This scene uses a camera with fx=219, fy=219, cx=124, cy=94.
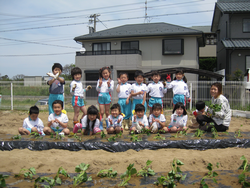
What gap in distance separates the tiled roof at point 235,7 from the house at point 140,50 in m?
2.55

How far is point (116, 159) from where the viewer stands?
11.5 feet

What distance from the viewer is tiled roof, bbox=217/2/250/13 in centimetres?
1658

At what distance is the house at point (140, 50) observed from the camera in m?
17.7

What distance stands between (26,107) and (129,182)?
10.4m

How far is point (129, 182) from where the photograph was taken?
2.81 m

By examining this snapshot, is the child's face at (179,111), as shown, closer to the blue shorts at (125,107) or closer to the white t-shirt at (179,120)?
the white t-shirt at (179,120)

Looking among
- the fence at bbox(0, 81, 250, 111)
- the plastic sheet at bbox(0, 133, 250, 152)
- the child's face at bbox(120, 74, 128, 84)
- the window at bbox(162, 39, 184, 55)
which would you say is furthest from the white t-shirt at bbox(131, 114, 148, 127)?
the window at bbox(162, 39, 184, 55)

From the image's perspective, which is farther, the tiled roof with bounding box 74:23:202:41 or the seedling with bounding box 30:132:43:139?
the tiled roof with bounding box 74:23:202:41

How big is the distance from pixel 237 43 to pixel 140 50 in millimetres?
7439

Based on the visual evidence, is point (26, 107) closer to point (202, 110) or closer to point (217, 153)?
point (202, 110)

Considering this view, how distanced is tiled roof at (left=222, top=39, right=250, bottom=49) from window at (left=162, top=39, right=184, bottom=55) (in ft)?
10.4

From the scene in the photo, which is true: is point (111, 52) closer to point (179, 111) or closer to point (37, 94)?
point (37, 94)

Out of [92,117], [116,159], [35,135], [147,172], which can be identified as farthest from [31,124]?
[147,172]

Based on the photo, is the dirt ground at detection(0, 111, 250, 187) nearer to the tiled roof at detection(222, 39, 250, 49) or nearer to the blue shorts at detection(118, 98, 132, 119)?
the blue shorts at detection(118, 98, 132, 119)
